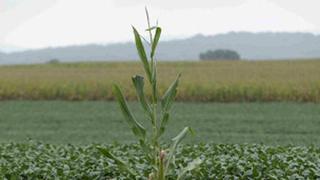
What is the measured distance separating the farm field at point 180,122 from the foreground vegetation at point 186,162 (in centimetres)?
520

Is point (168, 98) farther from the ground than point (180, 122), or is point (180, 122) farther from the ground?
point (168, 98)

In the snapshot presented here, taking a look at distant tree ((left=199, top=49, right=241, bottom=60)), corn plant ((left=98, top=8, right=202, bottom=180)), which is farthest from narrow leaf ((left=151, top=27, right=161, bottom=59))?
distant tree ((left=199, top=49, right=241, bottom=60))

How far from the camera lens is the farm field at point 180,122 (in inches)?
→ 602

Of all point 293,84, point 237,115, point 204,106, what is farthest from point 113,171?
point 293,84

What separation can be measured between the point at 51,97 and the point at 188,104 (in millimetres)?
4943

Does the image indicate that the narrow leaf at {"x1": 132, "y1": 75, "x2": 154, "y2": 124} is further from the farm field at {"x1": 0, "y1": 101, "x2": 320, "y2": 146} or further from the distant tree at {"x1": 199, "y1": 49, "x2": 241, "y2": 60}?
the distant tree at {"x1": 199, "y1": 49, "x2": 241, "y2": 60}

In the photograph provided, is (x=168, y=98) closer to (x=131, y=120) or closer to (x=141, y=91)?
(x=141, y=91)

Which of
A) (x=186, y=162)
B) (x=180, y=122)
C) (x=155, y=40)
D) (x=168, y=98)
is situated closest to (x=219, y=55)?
(x=180, y=122)

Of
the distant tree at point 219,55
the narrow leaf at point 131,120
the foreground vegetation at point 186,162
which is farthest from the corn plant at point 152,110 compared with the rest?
the distant tree at point 219,55

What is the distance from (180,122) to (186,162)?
1005cm

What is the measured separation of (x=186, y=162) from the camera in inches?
304

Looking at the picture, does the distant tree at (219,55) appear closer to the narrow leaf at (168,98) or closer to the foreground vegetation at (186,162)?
the foreground vegetation at (186,162)

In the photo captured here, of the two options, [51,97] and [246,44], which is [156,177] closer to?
[51,97]

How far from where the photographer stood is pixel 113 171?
732 cm
